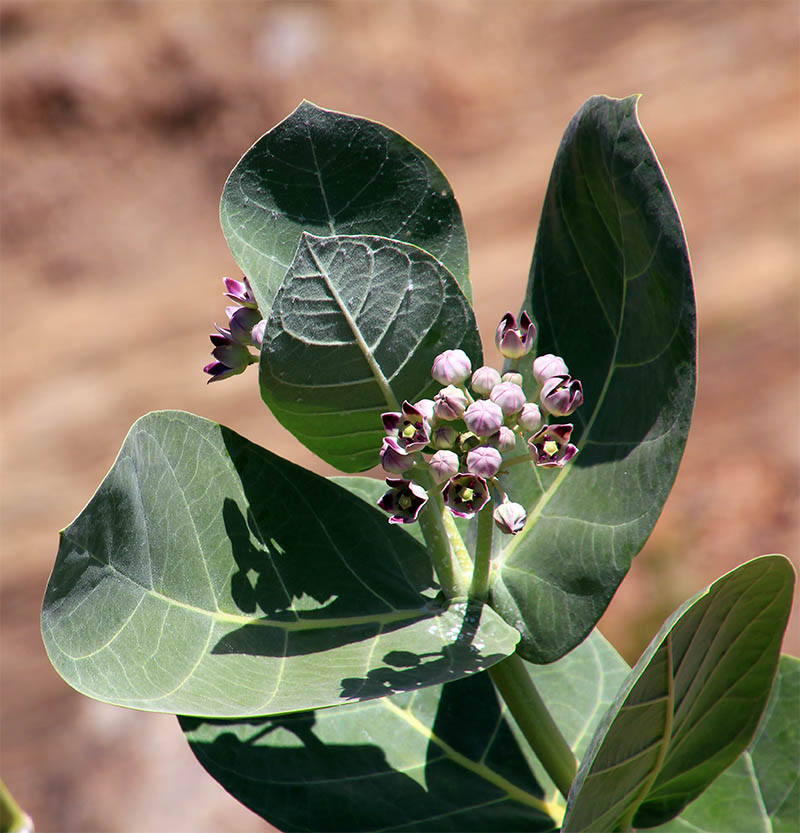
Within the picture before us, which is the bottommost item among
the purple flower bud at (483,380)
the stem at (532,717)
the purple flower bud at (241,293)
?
the stem at (532,717)

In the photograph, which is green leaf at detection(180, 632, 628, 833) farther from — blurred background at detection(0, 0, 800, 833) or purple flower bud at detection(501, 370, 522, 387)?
blurred background at detection(0, 0, 800, 833)

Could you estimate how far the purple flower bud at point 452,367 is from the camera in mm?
1304

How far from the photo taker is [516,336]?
1.42 metres

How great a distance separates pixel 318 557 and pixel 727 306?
778 cm

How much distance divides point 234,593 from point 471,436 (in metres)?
0.41

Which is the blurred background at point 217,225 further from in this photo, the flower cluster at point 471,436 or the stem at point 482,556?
the flower cluster at point 471,436

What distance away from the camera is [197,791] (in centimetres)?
545

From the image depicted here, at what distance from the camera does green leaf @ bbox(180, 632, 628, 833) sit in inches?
65.5

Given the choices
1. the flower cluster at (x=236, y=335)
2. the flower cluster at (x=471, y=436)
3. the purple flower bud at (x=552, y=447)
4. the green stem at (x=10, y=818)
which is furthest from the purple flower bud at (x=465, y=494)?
the green stem at (x=10, y=818)

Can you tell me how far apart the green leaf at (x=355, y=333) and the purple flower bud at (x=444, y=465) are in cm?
11

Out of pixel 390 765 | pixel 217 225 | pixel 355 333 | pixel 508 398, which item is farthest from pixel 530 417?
pixel 217 225

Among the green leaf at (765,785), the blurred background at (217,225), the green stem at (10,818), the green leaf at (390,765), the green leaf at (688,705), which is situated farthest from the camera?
the blurred background at (217,225)

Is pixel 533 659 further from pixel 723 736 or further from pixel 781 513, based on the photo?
pixel 781 513

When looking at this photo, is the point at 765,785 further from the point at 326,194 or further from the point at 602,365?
the point at 326,194
